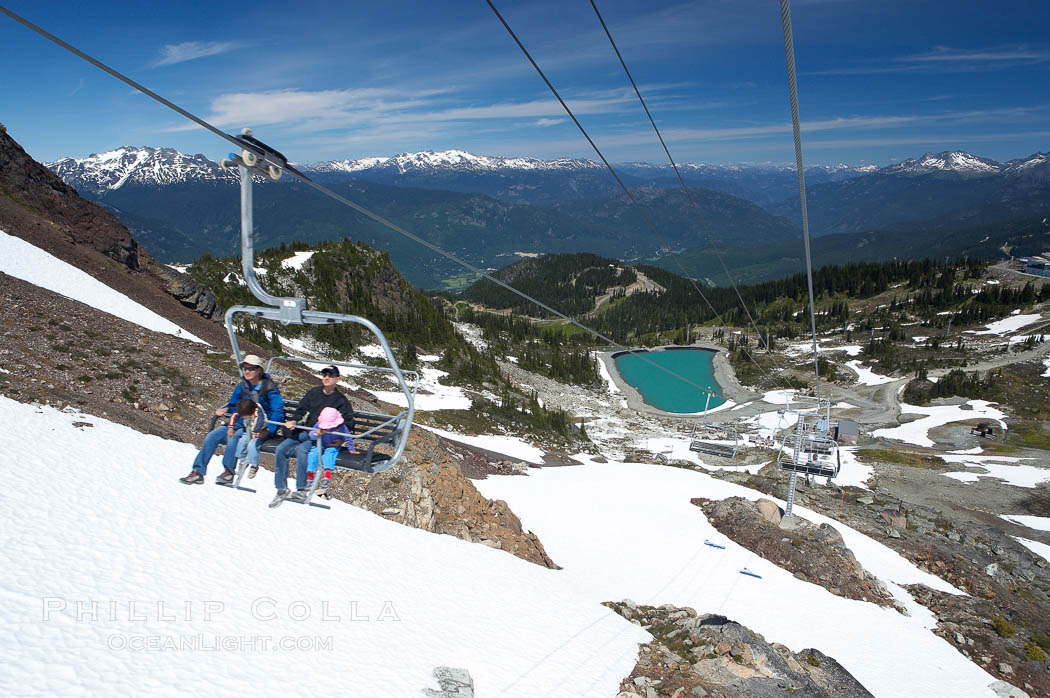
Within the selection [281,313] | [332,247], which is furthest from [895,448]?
[332,247]

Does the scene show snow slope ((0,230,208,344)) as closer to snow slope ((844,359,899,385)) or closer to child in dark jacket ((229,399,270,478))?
child in dark jacket ((229,399,270,478))

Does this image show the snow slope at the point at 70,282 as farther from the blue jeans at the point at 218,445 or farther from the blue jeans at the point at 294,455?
the blue jeans at the point at 294,455

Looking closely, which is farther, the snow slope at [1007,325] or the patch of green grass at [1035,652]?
the snow slope at [1007,325]

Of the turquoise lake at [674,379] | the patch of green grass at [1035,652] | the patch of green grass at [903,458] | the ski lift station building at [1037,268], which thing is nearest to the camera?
the patch of green grass at [1035,652]

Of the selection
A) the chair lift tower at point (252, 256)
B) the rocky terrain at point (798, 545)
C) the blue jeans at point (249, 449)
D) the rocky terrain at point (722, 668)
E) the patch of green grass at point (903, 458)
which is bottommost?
the patch of green grass at point (903, 458)

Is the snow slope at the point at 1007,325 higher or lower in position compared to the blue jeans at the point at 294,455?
lower

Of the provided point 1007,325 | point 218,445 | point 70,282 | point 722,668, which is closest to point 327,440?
point 218,445

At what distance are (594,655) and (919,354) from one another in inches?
5443

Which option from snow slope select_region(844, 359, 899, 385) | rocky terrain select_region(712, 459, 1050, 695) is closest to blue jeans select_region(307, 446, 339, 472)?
rocky terrain select_region(712, 459, 1050, 695)

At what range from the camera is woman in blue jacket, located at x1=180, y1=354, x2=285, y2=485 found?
9836 millimetres

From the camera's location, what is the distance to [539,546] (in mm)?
23938

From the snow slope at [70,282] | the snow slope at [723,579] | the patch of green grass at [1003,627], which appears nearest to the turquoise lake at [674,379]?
the snow slope at [723,579]

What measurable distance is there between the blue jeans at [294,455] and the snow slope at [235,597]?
4324 millimetres

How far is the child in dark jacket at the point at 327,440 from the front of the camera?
1011 cm
